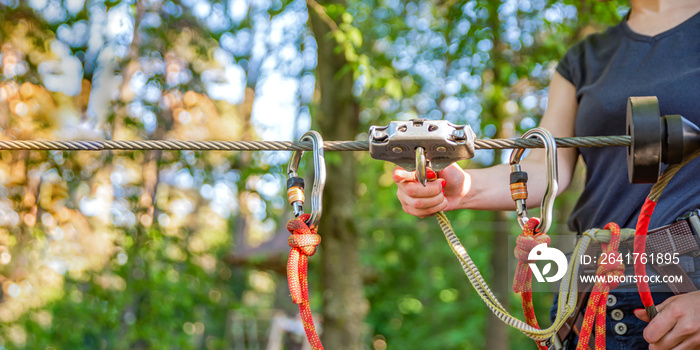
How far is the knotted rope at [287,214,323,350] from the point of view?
0.96 metres

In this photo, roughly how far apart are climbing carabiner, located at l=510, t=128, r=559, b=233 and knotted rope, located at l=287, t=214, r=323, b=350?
339 millimetres

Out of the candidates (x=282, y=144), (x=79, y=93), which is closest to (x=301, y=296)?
(x=282, y=144)

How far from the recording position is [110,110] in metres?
4.13

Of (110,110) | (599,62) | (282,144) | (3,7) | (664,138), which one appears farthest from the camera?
(110,110)

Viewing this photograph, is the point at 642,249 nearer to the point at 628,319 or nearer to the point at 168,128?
the point at 628,319

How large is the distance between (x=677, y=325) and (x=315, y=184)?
24.2 inches

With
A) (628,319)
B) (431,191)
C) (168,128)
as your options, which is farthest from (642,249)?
(168,128)

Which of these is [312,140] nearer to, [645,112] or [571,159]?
[645,112]

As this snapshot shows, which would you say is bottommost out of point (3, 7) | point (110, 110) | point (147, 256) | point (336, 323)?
point (336, 323)

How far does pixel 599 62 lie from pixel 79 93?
4150mm

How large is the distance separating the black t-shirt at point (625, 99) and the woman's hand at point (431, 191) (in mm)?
306

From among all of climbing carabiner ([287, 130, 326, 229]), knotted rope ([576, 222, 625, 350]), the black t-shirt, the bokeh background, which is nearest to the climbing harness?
climbing carabiner ([287, 130, 326, 229])

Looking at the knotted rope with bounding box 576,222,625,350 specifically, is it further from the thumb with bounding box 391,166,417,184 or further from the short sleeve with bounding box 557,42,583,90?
the short sleeve with bounding box 557,42,583,90
